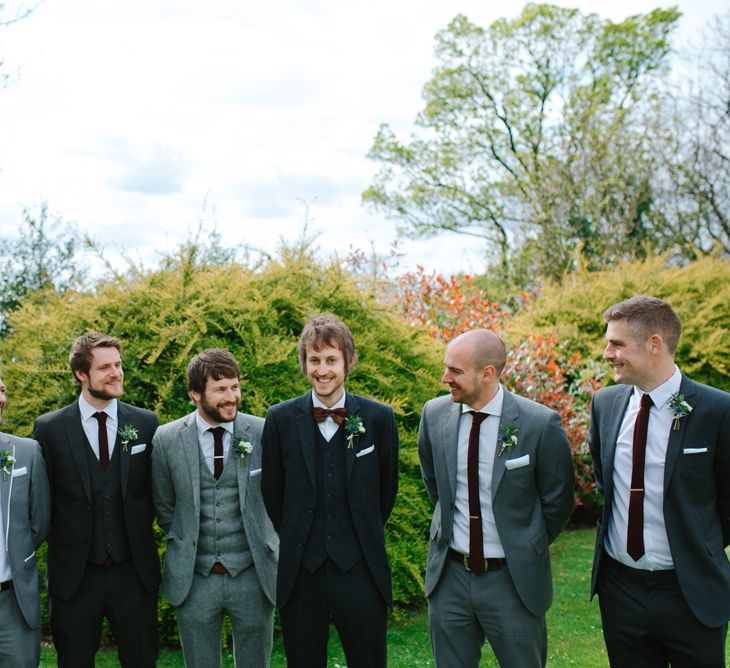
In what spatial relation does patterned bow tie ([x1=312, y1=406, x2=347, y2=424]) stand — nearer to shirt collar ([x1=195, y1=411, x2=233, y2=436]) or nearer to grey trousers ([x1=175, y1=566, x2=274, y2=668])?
shirt collar ([x1=195, y1=411, x2=233, y2=436])

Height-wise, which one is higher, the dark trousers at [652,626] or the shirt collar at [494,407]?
the shirt collar at [494,407]

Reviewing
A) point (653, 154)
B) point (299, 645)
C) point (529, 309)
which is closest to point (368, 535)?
point (299, 645)

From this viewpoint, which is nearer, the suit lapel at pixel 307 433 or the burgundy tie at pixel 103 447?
the suit lapel at pixel 307 433

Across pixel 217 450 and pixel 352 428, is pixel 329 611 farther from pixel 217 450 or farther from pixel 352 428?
pixel 217 450

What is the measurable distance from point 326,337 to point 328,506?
95 centimetres

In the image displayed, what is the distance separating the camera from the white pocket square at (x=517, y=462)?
4512 millimetres

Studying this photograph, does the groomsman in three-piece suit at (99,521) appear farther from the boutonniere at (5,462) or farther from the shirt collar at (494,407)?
the shirt collar at (494,407)

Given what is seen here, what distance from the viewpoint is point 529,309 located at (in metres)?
14.8

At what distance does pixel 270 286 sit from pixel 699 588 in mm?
4615

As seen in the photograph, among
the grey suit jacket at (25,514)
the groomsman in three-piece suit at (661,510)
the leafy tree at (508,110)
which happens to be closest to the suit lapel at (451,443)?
the groomsman in three-piece suit at (661,510)

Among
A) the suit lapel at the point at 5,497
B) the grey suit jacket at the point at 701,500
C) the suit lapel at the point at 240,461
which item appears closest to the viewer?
the grey suit jacket at the point at 701,500

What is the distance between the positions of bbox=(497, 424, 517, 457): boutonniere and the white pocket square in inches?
2.6

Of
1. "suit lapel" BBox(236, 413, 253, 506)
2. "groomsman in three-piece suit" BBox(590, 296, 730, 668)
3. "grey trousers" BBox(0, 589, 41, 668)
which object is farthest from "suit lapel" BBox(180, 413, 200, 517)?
"groomsman in three-piece suit" BBox(590, 296, 730, 668)

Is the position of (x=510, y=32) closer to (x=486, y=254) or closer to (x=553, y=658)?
(x=486, y=254)
